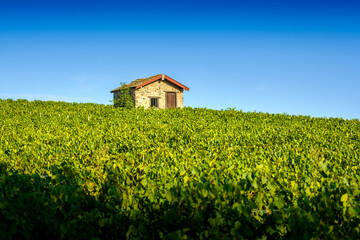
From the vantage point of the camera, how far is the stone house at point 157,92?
33062 millimetres

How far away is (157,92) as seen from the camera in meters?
34.1

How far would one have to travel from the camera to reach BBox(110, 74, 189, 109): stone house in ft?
108

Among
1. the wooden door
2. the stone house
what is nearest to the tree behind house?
the stone house

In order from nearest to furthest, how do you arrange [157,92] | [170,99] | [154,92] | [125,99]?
[125,99] → [154,92] → [157,92] → [170,99]

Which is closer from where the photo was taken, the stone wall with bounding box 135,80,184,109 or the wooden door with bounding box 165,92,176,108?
the stone wall with bounding box 135,80,184,109

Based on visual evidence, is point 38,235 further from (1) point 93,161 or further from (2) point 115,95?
(2) point 115,95

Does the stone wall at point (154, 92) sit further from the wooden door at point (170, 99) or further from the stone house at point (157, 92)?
the wooden door at point (170, 99)

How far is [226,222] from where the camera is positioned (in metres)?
2.99

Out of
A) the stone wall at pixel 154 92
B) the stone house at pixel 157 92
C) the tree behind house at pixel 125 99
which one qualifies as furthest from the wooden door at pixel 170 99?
the tree behind house at pixel 125 99

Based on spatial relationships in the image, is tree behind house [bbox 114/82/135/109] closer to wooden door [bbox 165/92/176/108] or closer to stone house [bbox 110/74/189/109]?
stone house [bbox 110/74/189/109]

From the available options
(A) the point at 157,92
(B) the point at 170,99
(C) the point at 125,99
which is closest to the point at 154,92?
(A) the point at 157,92

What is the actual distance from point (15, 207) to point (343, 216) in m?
3.92

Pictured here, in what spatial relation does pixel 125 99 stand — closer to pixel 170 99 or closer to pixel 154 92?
pixel 154 92

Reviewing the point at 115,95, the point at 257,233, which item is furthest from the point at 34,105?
the point at 257,233
